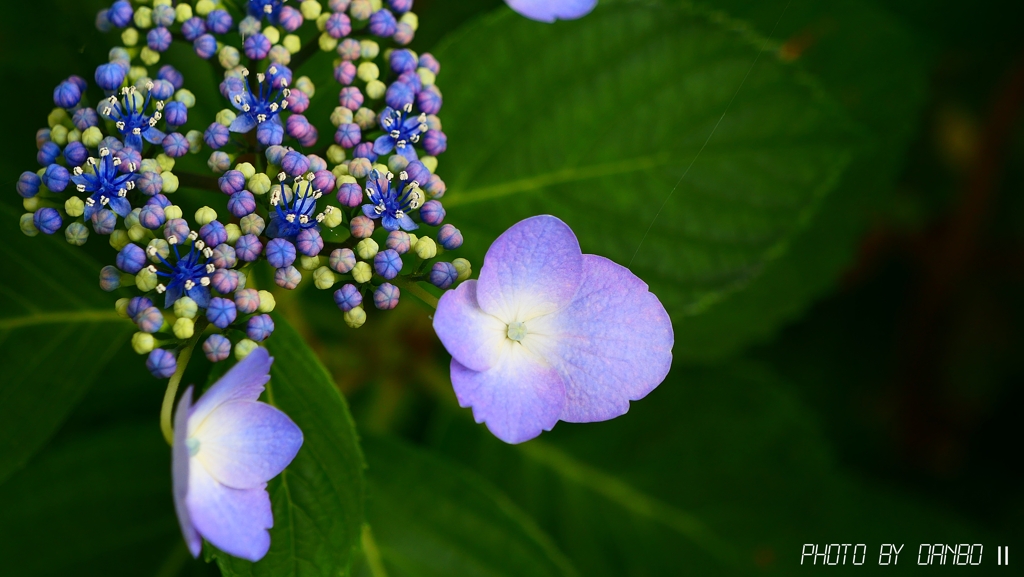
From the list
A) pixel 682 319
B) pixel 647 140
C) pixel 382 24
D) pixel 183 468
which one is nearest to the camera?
pixel 183 468

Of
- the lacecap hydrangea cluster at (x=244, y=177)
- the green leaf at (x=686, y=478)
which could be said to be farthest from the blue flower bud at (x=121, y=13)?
the green leaf at (x=686, y=478)

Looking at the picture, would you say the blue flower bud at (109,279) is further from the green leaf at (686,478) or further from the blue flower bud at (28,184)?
the green leaf at (686,478)

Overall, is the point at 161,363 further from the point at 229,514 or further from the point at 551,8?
the point at 551,8

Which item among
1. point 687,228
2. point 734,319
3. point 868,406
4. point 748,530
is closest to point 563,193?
point 687,228

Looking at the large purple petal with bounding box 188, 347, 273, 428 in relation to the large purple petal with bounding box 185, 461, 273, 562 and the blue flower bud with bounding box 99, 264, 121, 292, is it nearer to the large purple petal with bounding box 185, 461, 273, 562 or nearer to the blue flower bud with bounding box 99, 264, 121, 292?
the large purple petal with bounding box 185, 461, 273, 562

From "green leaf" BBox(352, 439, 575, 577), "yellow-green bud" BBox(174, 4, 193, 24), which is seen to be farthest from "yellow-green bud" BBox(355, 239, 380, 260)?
"green leaf" BBox(352, 439, 575, 577)

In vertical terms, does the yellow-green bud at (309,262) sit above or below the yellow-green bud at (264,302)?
above

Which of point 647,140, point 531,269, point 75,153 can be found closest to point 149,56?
point 75,153
